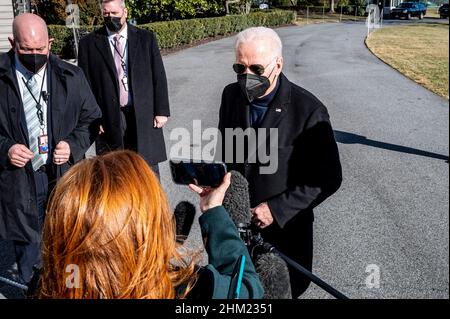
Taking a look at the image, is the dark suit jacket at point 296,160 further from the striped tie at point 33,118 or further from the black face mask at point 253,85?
the striped tie at point 33,118

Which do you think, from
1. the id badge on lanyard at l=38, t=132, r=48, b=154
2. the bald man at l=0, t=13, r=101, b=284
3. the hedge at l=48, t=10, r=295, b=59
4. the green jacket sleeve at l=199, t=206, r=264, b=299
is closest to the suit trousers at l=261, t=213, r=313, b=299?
the green jacket sleeve at l=199, t=206, r=264, b=299

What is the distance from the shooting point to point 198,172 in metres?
2.02

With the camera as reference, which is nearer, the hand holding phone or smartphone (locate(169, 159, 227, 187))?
the hand holding phone

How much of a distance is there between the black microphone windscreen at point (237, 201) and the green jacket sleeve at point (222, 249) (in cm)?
12

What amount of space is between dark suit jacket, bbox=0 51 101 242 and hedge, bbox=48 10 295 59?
1664cm

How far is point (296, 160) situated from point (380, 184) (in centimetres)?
387

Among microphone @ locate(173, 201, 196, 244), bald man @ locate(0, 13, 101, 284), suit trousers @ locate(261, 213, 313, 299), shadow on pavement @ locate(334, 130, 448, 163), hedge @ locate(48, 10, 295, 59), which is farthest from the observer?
hedge @ locate(48, 10, 295, 59)

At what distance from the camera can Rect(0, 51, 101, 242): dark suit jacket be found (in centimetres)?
348

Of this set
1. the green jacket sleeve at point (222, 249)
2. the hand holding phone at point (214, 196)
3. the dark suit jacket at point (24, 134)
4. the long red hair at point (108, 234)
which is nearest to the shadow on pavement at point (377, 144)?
the dark suit jacket at point (24, 134)

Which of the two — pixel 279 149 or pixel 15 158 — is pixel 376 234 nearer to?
pixel 279 149

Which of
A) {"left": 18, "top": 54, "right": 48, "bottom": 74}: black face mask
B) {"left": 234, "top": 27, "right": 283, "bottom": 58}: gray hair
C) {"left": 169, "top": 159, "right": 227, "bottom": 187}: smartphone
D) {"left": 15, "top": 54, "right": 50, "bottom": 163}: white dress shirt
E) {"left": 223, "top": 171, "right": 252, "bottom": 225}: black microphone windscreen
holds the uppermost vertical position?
{"left": 234, "top": 27, "right": 283, "bottom": 58}: gray hair

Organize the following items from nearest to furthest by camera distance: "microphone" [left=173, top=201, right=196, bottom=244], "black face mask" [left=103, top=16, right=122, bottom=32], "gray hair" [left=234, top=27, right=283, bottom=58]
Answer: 1. "microphone" [left=173, top=201, right=196, bottom=244]
2. "gray hair" [left=234, top=27, right=283, bottom=58]
3. "black face mask" [left=103, top=16, right=122, bottom=32]

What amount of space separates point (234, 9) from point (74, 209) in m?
35.0

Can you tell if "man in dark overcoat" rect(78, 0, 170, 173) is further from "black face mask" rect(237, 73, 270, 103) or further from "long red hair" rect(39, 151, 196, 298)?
"long red hair" rect(39, 151, 196, 298)
